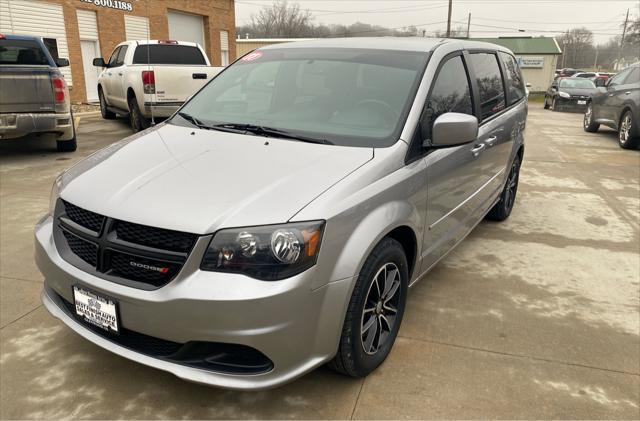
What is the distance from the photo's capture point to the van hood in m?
2.20

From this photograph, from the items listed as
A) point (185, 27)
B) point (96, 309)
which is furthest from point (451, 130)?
point (185, 27)

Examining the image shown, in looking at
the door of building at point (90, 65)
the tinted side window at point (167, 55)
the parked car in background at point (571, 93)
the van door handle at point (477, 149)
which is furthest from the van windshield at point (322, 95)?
the parked car in background at point (571, 93)

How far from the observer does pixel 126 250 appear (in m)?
2.24

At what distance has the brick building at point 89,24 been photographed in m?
16.0

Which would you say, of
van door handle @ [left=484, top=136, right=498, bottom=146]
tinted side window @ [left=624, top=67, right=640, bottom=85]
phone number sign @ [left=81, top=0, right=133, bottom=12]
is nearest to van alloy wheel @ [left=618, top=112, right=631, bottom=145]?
tinted side window @ [left=624, top=67, right=640, bottom=85]

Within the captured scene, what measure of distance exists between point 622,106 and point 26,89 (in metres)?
11.5

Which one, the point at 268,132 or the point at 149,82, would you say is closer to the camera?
the point at 268,132

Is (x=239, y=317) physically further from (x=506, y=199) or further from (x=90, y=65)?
(x=90, y=65)

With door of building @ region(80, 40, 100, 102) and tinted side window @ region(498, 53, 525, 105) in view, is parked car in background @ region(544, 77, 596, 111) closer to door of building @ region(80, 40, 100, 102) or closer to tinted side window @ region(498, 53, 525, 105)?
tinted side window @ region(498, 53, 525, 105)

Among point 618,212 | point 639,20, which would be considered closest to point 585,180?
point 618,212

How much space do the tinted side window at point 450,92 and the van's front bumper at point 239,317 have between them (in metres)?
1.45

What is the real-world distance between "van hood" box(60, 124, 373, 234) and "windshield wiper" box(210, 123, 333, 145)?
65 mm

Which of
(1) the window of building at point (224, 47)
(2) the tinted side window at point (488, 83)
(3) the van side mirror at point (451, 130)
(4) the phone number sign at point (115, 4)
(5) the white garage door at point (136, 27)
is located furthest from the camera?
(1) the window of building at point (224, 47)

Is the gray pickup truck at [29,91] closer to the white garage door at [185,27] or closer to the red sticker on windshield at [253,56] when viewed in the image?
the red sticker on windshield at [253,56]
